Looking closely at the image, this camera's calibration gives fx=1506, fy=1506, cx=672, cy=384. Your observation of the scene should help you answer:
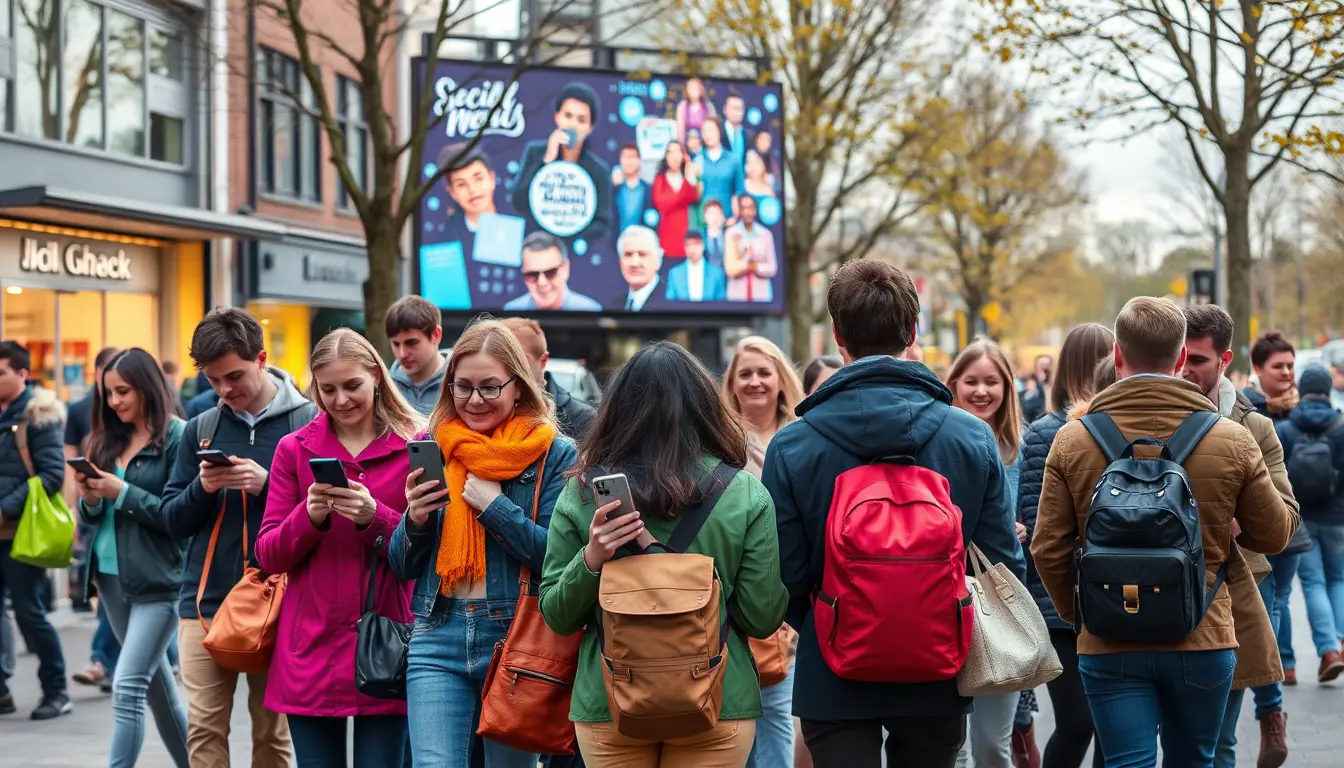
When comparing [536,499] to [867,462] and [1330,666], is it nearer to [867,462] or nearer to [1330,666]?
[867,462]

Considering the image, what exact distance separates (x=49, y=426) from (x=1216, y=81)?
36.5 ft

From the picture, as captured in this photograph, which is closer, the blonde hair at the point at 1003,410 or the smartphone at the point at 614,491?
the smartphone at the point at 614,491

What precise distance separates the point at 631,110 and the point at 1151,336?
19.9 metres

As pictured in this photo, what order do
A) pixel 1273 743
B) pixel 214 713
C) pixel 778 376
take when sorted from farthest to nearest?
1. pixel 1273 743
2. pixel 778 376
3. pixel 214 713

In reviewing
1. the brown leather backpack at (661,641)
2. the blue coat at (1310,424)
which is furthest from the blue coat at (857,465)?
the blue coat at (1310,424)

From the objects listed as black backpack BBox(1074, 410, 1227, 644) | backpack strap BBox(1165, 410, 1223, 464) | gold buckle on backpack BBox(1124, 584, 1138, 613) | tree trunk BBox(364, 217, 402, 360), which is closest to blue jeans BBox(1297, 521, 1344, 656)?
backpack strap BBox(1165, 410, 1223, 464)

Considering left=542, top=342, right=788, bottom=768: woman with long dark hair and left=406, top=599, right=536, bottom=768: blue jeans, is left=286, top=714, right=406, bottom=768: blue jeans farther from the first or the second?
left=542, top=342, right=788, bottom=768: woman with long dark hair

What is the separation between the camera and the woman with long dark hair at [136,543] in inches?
235

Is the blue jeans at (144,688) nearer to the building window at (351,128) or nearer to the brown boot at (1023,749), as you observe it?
the brown boot at (1023,749)

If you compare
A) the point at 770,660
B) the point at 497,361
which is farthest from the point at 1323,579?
the point at 497,361

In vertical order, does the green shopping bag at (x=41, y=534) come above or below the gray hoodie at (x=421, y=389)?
below

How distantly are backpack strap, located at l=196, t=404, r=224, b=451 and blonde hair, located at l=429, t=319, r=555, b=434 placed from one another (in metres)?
1.41

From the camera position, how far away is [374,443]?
486 centimetres

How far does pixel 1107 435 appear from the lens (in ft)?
13.7
